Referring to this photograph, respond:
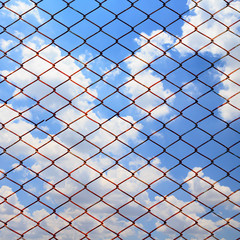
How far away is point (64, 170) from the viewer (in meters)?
2.80

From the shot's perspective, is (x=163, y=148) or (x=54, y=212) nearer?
(x=54, y=212)

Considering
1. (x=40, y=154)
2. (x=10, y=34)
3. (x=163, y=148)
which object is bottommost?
(x=163, y=148)

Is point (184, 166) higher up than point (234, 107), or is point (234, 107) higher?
point (234, 107)

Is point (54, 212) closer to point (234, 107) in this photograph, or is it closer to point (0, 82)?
point (0, 82)

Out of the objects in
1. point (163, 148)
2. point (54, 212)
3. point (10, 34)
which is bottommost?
point (54, 212)

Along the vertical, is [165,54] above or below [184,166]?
above

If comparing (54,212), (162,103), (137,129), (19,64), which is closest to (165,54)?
(162,103)

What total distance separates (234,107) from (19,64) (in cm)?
193

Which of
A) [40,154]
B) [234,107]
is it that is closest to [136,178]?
[40,154]

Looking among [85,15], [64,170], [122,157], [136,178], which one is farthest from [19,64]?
[136,178]

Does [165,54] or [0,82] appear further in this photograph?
[165,54]

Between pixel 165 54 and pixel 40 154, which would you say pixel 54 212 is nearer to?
pixel 40 154

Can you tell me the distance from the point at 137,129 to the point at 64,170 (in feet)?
2.32

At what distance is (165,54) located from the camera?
294cm
